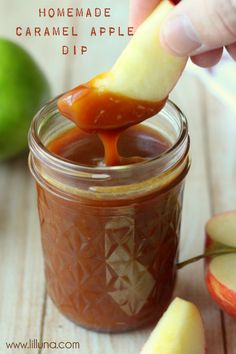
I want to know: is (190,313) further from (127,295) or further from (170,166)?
(170,166)

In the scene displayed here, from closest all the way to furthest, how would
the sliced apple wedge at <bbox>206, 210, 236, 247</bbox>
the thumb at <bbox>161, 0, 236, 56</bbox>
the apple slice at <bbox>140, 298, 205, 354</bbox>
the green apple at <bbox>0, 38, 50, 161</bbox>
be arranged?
1. the thumb at <bbox>161, 0, 236, 56</bbox>
2. the apple slice at <bbox>140, 298, 205, 354</bbox>
3. the sliced apple wedge at <bbox>206, 210, 236, 247</bbox>
4. the green apple at <bbox>0, 38, 50, 161</bbox>

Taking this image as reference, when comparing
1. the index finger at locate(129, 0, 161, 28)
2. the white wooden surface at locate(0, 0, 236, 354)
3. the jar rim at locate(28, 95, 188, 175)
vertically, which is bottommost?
the white wooden surface at locate(0, 0, 236, 354)

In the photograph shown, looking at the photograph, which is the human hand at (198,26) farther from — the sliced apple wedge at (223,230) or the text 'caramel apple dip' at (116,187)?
the sliced apple wedge at (223,230)

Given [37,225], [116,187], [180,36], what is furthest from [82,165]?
[37,225]

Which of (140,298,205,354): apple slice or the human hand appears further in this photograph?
(140,298,205,354): apple slice

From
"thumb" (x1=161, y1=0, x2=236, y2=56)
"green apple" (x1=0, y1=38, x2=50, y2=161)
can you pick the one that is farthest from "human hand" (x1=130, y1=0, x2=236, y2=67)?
"green apple" (x1=0, y1=38, x2=50, y2=161)

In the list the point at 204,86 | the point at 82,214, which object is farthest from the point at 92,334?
the point at 204,86

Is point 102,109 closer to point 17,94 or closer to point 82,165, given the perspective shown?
point 82,165

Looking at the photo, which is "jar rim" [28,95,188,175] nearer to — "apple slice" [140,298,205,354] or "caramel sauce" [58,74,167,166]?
"caramel sauce" [58,74,167,166]
